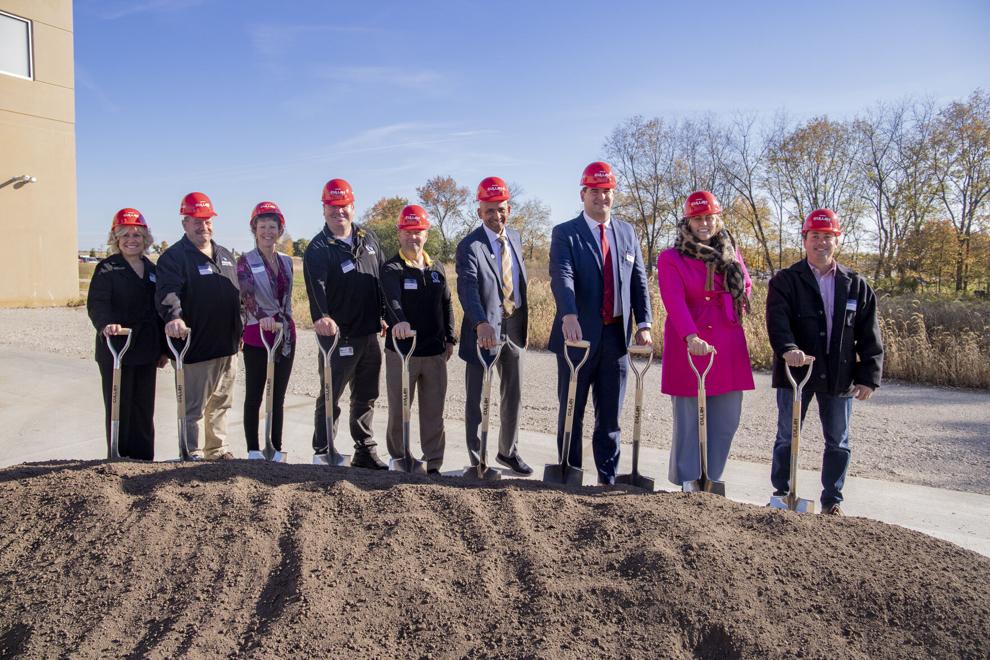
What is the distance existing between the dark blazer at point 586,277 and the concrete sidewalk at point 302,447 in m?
1.26

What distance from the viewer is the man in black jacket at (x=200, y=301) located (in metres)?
4.48

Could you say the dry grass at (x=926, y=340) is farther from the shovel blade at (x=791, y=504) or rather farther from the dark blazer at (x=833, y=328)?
the shovel blade at (x=791, y=504)

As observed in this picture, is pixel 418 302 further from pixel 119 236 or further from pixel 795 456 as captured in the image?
pixel 795 456

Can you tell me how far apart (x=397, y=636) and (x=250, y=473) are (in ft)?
5.97

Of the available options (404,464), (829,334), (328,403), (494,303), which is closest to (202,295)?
(328,403)

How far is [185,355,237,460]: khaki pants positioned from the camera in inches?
185

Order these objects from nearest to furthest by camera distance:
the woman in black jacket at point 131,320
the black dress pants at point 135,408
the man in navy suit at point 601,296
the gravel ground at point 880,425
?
the man in navy suit at point 601,296 < the woman in black jacket at point 131,320 < the black dress pants at point 135,408 < the gravel ground at point 880,425

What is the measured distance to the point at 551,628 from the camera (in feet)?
8.07

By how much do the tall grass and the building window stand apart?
56.4 ft

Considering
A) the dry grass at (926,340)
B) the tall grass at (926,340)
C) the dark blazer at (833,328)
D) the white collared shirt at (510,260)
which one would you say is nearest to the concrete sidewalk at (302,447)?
the dark blazer at (833,328)

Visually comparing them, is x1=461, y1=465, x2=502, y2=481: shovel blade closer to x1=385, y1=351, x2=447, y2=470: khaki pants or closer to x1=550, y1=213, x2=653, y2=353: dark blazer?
x1=385, y1=351, x2=447, y2=470: khaki pants

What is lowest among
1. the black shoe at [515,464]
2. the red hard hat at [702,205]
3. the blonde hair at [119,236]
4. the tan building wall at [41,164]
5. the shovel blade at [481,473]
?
the black shoe at [515,464]

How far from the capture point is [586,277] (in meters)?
4.32

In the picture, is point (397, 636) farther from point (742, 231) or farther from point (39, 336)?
point (742, 231)
